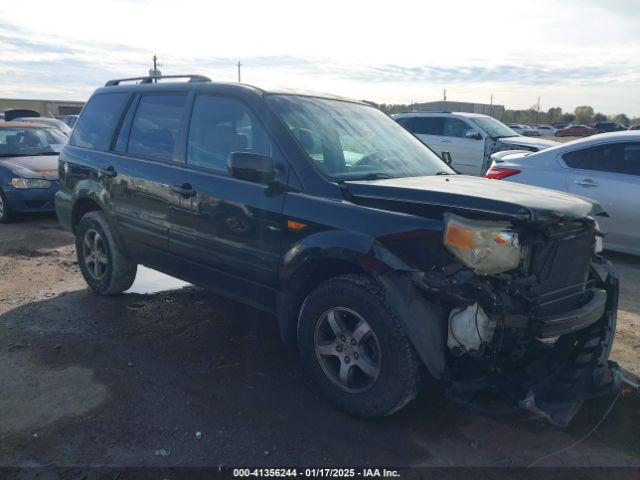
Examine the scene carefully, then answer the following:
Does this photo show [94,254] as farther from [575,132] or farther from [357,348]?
[575,132]

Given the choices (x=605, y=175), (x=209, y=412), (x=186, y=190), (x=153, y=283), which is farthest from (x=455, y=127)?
(x=209, y=412)

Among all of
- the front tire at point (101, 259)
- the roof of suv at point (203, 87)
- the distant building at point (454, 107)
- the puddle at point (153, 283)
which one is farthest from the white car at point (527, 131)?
the front tire at point (101, 259)

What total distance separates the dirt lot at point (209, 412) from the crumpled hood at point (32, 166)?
182 inches

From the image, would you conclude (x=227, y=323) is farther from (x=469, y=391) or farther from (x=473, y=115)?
(x=473, y=115)

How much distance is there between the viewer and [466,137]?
1288 centimetres

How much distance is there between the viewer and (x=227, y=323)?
4766 millimetres

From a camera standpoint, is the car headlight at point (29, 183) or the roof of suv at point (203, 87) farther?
the car headlight at point (29, 183)

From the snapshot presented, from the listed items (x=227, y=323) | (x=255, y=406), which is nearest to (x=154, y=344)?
(x=227, y=323)

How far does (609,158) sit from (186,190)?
521 cm

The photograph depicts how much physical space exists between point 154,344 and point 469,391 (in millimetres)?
2513

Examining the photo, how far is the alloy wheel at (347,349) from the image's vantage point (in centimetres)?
317

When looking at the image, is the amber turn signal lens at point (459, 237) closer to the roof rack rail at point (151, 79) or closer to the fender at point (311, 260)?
the fender at point (311, 260)

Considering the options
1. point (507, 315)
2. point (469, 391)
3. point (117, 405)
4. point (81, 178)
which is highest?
point (81, 178)

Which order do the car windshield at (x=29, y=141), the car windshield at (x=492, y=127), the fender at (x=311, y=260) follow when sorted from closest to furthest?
the fender at (x=311, y=260)
the car windshield at (x=29, y=141)
the car windshield at (x=492, y=127)
